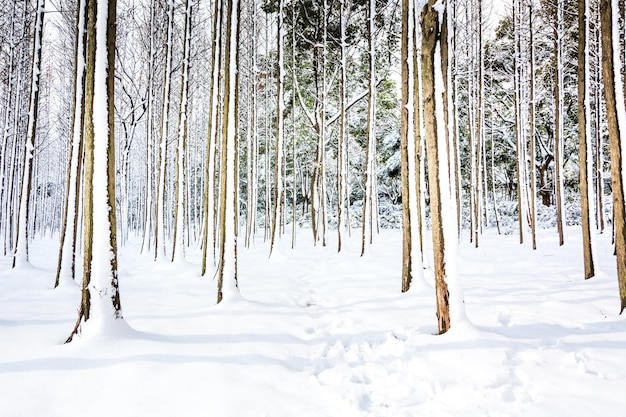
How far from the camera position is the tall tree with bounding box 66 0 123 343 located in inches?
128

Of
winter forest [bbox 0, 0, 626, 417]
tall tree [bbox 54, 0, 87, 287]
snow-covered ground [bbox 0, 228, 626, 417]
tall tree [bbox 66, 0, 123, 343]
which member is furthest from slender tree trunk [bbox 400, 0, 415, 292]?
tall tree [bbox 54, 0, 87, 287]

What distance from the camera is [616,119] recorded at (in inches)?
171

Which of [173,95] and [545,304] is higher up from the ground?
[173,95]

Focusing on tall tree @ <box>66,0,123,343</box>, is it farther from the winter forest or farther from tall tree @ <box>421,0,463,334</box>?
tall tree @ <box>421,0,463,334</box>

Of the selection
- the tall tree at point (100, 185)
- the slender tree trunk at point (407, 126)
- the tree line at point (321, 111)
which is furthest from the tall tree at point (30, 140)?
the slender tree trunk at point (407, 126)

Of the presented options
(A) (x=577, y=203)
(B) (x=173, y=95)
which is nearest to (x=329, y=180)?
(B) (x=173, y=95)

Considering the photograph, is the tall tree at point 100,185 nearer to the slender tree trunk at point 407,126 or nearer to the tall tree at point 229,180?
the tall tree at point 229,180

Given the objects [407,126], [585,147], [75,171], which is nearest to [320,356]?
[407,126]

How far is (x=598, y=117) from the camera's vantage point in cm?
1159

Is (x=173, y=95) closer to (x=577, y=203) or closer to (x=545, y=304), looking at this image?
(x=545, y=304)

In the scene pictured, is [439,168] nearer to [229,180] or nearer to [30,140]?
[229,180]

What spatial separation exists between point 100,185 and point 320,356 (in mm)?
2735

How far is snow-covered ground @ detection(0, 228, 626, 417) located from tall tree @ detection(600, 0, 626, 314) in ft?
2.75

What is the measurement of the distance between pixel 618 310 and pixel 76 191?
857cm
